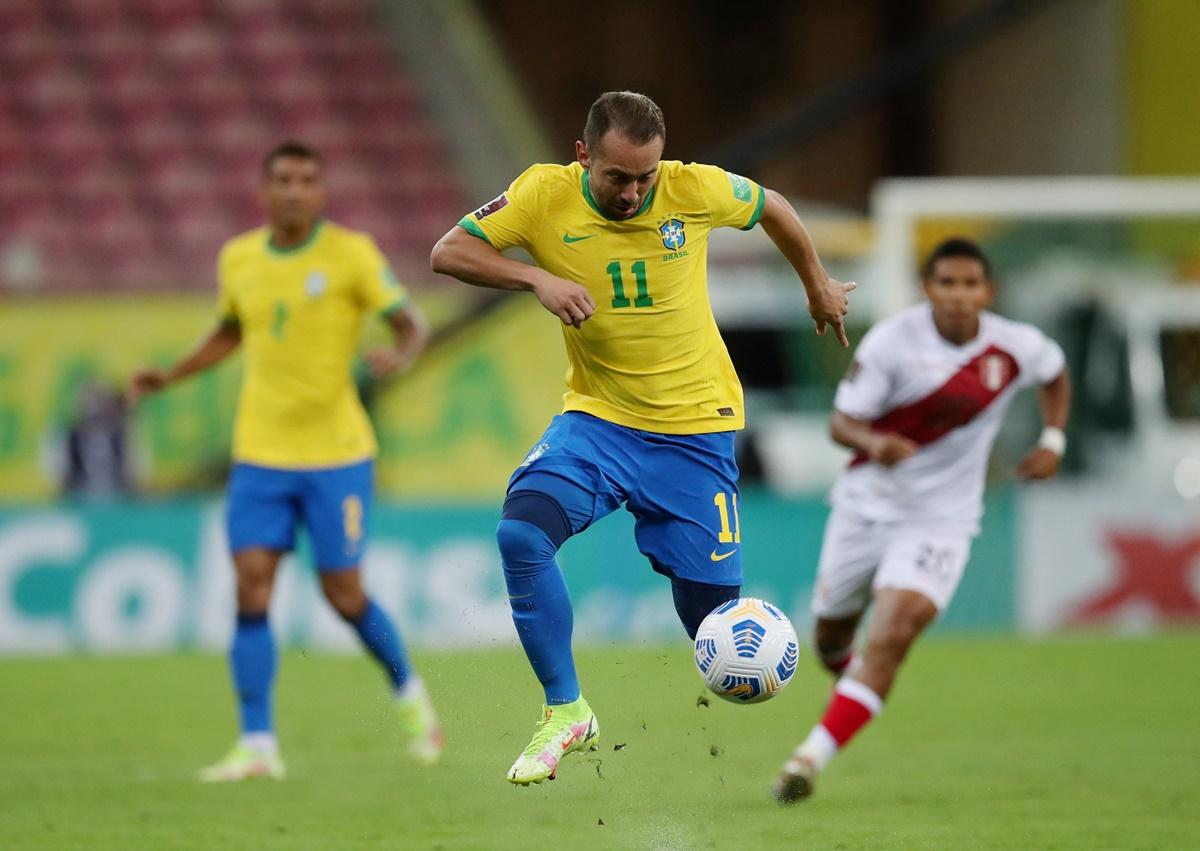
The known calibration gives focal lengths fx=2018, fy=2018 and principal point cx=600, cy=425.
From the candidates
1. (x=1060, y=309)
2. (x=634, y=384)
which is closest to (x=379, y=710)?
(x=634, y=384)

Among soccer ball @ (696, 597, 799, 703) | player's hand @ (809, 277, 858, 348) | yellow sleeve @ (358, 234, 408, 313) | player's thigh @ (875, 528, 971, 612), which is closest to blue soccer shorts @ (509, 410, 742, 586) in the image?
soccer ball @ (696, 597, 799, 703)

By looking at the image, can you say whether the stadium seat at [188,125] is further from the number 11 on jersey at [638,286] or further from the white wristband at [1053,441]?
the number 11 on jersey at [638,286]

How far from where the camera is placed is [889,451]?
8000mm

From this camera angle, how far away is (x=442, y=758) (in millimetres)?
9602

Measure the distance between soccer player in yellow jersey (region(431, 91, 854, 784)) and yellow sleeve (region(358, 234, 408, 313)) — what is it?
2.76 m

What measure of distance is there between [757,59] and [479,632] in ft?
41.3

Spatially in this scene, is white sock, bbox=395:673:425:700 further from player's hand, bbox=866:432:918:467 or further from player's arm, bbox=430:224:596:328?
player's arm, bbox=430:224:596:328

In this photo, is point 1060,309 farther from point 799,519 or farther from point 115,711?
point 115,711

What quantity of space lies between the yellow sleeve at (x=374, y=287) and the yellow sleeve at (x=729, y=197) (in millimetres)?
3037

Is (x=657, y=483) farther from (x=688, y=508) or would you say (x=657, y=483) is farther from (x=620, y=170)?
(x=620, y=170)

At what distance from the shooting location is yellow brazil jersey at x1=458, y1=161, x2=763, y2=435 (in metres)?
6.54

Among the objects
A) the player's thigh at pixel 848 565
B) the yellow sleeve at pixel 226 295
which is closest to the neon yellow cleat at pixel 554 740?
the player's thigh at pixel 848 565

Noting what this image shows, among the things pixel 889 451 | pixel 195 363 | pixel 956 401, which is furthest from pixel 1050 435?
pixel 195 363

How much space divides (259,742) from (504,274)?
11.7 ft
